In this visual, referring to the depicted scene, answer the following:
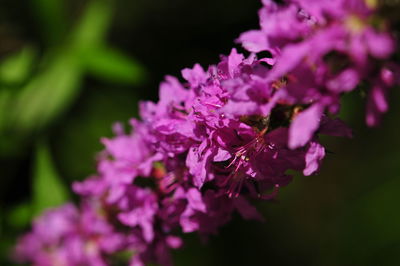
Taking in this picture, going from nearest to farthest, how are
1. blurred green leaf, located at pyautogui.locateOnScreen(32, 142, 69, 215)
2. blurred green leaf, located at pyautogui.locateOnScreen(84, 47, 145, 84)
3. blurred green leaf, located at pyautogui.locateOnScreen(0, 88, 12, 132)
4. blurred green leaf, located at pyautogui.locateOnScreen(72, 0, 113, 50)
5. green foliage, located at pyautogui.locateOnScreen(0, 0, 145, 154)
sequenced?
blurred green leaf, located at pyautogui.locateOnScreen(32, 142, 69, 215) → blurred green leaf, located at pyautogui.locateOnScreen(0, 88, 12, 132) → green foliage, located at pyautogui.locateOnScreen(0, 0, 145, 154) → blurred green leaf, located at pyautogui.locateOnScreen(84, 47, 145, 84) → blurred green leaf, located at pyautogui.locateOnScreen(72, 0, 113, 50)

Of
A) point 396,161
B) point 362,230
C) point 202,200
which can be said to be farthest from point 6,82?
point 396,161

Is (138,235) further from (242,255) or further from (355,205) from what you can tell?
(355,205)

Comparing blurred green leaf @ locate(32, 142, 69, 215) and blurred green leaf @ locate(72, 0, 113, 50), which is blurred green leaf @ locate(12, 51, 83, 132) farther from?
blurred green leaf @ locate(32, 142, 69, 215)

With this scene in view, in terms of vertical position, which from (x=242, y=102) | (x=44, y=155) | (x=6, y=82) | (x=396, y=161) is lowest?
(x=396, y=161)

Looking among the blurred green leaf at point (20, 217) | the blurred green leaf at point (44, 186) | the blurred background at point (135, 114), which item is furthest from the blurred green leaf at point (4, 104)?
the blurred green leaf at point (20, 217)

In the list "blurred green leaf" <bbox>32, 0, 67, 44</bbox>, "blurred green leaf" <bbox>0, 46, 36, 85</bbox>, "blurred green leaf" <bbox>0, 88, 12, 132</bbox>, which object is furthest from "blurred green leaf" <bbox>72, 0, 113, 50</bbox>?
"blurred green leaf" <bbox>0, 88, 12, 132</bbox>

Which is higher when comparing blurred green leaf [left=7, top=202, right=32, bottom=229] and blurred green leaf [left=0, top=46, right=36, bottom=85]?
blurred green leaf [left=0, top=46, right=36, bottom=85]
